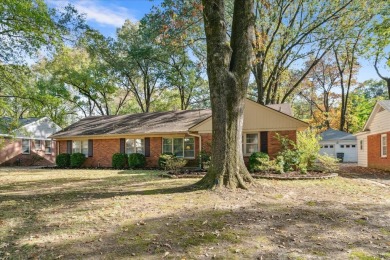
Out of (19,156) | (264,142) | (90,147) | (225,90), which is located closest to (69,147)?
(90,147)

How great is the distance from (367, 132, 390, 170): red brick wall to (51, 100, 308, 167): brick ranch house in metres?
5.52

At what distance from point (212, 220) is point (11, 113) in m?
10.9

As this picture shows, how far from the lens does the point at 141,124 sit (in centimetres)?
2119

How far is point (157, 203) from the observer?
7.06 meters

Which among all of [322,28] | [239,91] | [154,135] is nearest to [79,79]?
[154,135]

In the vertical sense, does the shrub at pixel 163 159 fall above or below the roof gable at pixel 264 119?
below

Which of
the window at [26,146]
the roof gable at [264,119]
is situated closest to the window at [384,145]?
the roof gable at [264,119]

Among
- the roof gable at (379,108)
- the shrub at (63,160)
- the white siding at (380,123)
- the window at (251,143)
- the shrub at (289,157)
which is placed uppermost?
the roof gable at (379,108)

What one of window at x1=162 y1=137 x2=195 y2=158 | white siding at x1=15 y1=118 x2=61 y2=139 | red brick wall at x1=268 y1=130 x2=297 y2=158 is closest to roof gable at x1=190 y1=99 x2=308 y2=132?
red brick wall at x1=268 y1=130 x2=297 y2=158

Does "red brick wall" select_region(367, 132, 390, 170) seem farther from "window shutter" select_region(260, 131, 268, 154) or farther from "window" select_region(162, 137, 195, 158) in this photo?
"window" select_region(162, 137, 195, 158)

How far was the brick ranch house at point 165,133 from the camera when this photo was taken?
52.7 ft

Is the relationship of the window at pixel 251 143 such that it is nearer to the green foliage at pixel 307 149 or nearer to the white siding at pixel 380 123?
the green foliage at pixel 307 149

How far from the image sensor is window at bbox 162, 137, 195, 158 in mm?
18609

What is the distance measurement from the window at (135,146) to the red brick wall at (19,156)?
10749 millimetres
